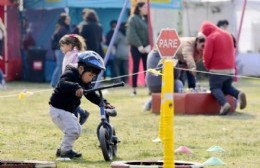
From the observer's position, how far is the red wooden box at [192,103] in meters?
16.9

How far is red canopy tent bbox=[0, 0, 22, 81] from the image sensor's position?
28.1 meters

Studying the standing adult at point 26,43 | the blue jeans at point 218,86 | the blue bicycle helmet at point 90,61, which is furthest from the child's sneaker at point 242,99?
the standing adult at point 26,43

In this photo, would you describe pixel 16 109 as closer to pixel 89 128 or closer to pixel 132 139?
pixel 89 128

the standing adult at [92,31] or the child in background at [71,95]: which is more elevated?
the child in background at [71,95]

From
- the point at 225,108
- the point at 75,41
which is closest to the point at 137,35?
the point at 225,108

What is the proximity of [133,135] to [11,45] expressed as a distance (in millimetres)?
15832

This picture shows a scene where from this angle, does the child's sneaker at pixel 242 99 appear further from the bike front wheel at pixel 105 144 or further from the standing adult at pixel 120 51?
the standing adult at pixel 120 51

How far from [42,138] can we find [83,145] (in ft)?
3.38

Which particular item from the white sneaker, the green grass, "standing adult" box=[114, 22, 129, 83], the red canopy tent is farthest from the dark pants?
the red canopy tent

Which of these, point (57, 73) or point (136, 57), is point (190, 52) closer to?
point (136, 57)

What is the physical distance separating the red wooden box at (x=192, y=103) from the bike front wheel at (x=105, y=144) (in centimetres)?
599

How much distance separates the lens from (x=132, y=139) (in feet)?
42.0

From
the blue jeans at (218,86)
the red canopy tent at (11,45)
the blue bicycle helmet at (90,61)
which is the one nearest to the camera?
the blue bicycle helmet at (90,61)

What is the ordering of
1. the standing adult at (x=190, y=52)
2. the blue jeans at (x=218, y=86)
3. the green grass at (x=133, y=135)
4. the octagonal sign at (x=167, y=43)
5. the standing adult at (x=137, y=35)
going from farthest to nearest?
the standing adult at (x=137, y=35) < the blue jeans at (x=218, y=86) < the standing adult at (x=190, y=52) < the octagonal sign at (x=167, y=43) < the green grass at (x=133, y=135)
